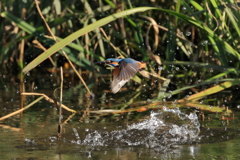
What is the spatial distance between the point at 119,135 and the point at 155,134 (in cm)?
27

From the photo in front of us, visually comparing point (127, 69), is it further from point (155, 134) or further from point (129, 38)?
point (129, 38)

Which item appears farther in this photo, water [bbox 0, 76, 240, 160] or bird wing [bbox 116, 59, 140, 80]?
bird wing [bbox 116, 59, 140, 80]

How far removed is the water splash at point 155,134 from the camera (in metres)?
3.07

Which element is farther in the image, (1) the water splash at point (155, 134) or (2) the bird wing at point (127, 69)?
(2) the bird wing at point (127, 69)

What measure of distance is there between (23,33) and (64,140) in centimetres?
287

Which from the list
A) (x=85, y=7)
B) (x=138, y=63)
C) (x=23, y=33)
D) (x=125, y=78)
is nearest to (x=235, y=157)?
(x=125, y=78)

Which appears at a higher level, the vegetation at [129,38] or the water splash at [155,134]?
the vegetation at [129,38]

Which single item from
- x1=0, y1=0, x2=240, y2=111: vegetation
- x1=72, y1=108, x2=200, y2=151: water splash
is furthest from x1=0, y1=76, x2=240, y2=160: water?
x1=0, y1=0, x2=240, y2=111: vegetation

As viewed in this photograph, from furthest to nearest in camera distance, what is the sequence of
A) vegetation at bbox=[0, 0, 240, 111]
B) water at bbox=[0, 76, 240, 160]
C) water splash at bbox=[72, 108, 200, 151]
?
vegetation at bbox=[0, 0, 240, 111] → water splash at bbox=[72, 108, 200, 151] → water at bbox=[0, 76, 240, 160]

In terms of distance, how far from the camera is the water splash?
307cm

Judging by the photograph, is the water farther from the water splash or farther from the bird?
the bird

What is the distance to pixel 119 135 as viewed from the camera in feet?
10.7

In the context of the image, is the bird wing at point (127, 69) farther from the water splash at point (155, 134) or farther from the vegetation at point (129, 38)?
the vegetation at point (129, 38)

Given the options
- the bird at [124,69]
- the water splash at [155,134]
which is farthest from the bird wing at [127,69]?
the water splash at [155,134]
